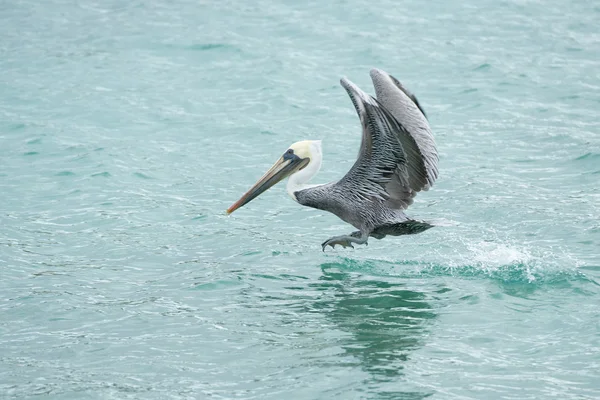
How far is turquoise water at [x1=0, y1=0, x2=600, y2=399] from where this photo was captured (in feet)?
20.8

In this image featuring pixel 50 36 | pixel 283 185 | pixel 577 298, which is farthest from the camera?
pixel 50 36

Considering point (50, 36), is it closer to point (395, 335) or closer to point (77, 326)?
point (77, 326)

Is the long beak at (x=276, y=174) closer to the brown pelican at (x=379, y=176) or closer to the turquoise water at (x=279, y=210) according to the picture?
the brown pelican at (x=379, y=176)

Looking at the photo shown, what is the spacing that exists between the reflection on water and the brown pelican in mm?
407

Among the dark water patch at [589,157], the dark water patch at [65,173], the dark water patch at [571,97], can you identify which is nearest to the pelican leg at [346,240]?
the dark water patch at [589,157]

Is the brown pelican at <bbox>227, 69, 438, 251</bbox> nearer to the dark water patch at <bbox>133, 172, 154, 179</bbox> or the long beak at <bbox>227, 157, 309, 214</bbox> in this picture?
the long beak at <bbox>227, 157, 309, 214</bbox>

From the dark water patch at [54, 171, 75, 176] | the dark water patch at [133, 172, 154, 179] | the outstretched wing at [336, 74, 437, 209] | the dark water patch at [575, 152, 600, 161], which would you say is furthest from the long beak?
the dark water patch at [575, 152, 600, 161]

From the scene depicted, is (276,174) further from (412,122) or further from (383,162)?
(412,122)

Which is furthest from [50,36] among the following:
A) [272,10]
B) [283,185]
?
[283,185]

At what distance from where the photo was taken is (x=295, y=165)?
331 inches

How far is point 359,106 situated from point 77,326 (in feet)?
8.35

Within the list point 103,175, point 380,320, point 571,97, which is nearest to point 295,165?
point 380,320

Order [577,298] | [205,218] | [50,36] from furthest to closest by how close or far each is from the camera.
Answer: [50,36] < [205,218] < [577,298]

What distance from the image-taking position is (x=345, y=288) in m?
7.76
